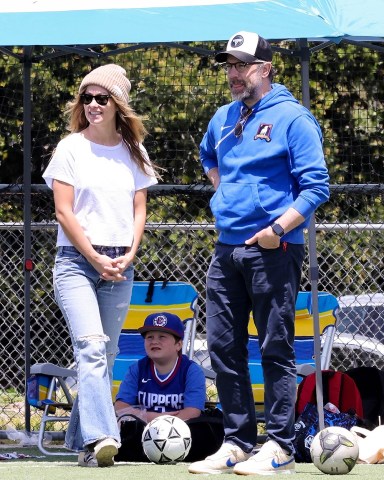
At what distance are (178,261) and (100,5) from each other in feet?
14.1

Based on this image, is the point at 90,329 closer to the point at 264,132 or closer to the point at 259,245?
the point at 259,245

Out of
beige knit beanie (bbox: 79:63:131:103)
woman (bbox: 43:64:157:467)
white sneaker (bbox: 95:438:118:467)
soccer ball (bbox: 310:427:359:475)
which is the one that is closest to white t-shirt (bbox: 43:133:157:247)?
woman (bbox: 43:64:157:467)

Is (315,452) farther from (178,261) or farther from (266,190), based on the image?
(178,261)

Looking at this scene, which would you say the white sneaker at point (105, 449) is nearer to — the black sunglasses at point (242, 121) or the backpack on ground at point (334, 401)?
the backpack on ground at point (334, 401)

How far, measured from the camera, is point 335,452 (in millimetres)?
5500

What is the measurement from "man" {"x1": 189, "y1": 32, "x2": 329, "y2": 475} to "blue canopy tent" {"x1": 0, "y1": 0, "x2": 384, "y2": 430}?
69 centimetres

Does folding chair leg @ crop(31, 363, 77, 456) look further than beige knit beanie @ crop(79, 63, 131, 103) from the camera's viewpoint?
Yes

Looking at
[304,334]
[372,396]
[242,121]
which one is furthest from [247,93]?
[304,334]

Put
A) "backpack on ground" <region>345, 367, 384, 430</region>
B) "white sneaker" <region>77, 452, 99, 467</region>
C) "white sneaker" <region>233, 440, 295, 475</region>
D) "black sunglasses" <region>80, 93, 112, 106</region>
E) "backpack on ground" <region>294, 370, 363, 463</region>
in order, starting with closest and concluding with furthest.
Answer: "white sneaker" <region>233, 440, 295, 475</region>, "white sneaker" <region>77, 452, 99, 467</region>, "black sunglasses" <region>80, 93, 112, 106</region>, "backpack on ground" <region>294, 370, 363, 463</region>, "backpack on ground" <region>345, 367, 384, 430</region>

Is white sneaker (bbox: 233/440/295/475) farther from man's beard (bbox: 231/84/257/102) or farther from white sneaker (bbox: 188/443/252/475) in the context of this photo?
man's beard (bbox: 231/84/257/102)

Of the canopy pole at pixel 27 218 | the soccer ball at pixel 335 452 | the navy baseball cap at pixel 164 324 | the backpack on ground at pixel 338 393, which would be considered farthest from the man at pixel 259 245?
the canopy pole at pixel 27 218

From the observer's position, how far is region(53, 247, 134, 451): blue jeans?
18.6 feet

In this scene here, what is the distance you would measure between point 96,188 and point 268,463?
1.59 m

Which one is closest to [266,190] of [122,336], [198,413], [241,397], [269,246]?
[269,246]
